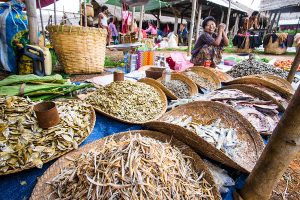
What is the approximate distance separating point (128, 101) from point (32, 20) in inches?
97.6

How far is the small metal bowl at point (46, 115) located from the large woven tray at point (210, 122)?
711 mm

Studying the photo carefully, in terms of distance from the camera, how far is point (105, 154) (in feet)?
3.32

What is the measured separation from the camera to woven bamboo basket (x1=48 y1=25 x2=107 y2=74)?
333cm

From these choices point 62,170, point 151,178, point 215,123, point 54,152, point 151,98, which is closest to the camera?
point 151,178

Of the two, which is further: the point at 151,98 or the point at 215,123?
the point at 151,98

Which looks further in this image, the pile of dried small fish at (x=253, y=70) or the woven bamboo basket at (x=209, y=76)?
the pile of dried small fish at (x=253, y=70)

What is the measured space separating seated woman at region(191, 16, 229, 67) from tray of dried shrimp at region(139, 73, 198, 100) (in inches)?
64.8

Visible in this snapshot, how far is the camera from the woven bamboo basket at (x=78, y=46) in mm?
3328

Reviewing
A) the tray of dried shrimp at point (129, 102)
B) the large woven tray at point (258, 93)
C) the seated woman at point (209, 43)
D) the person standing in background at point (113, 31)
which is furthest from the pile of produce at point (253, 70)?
the person standing in background at point (113, 31)

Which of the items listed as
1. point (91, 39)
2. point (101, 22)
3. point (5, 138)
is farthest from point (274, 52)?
point (5, 138)

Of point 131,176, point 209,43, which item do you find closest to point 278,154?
point 131,176

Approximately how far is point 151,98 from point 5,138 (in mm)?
1365

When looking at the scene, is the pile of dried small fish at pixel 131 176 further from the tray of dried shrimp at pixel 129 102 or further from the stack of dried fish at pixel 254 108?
the stack of dried fish at pixel 254 108

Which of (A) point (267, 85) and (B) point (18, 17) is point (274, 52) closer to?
(A) point (267, 85)
